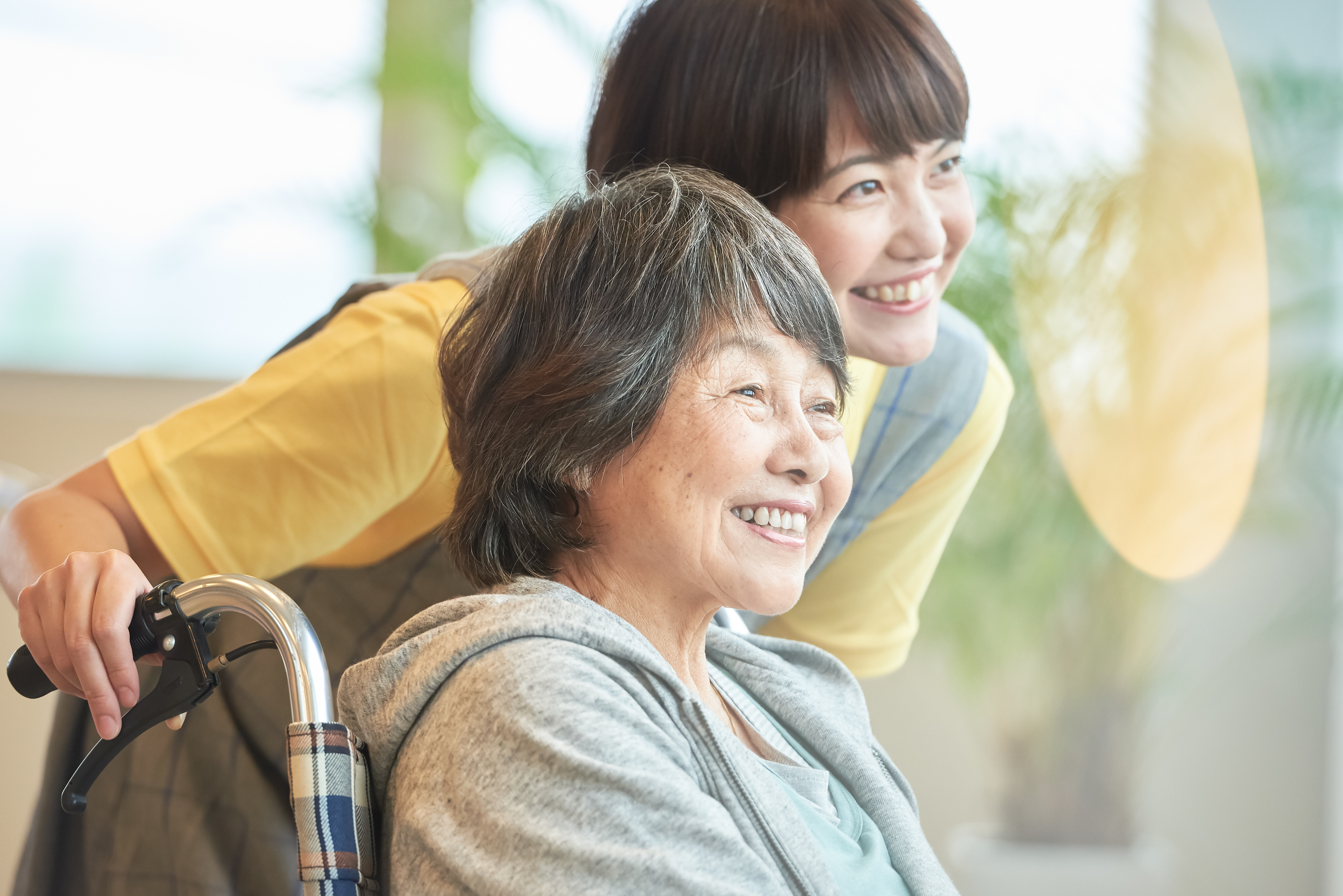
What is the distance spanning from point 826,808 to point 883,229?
580mm

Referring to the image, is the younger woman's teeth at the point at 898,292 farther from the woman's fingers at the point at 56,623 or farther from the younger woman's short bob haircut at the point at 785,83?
the woman's fingers at the point at 56,623

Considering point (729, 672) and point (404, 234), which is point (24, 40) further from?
point (729, 672)

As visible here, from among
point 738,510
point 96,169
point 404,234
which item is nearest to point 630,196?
point 738,510

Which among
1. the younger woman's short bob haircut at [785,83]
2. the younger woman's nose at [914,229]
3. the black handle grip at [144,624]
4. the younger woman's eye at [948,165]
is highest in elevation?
the younger woman's short bob haircut at [785,83]

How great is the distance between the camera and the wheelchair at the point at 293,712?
744 mm

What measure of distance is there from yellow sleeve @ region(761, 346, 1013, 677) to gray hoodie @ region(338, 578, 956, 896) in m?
0.69

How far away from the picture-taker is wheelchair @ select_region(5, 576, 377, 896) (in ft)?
2.44

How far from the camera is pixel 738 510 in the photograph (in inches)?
35.5

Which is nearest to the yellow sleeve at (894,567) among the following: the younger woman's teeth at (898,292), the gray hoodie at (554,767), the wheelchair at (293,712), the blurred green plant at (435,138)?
the younger woman's teeth at (898,292)

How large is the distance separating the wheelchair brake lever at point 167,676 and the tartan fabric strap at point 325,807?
81 millimetres

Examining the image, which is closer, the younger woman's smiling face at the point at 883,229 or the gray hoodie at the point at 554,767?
the gray hoodie at the point at 554,767

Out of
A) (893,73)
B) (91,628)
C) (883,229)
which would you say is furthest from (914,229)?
(91,628)

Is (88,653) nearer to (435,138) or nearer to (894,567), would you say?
(894,567)

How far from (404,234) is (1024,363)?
4.96 ft
